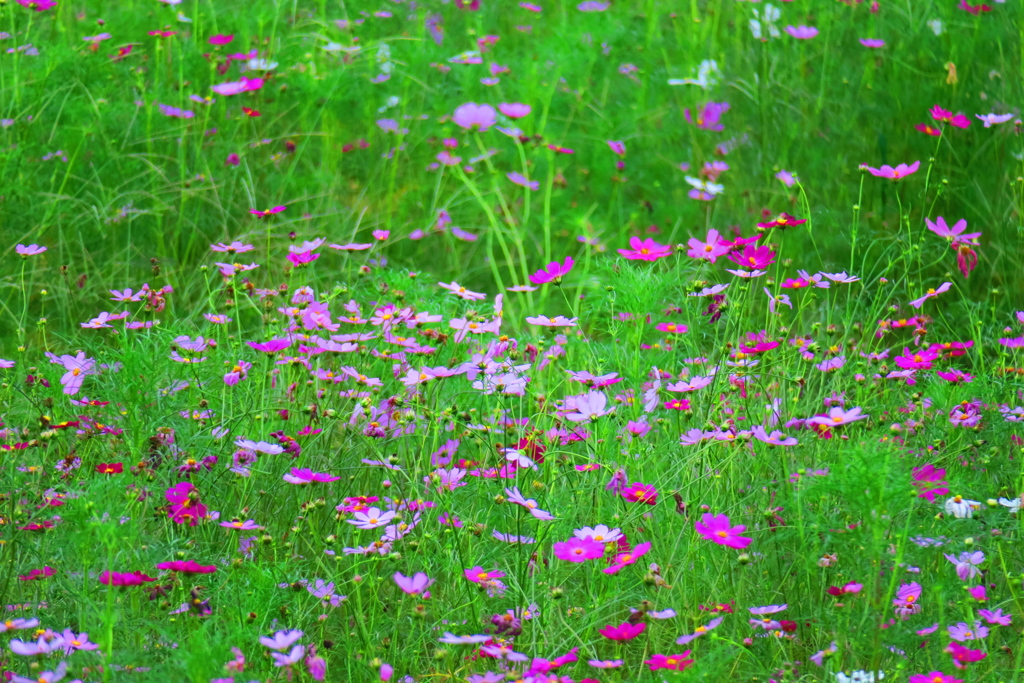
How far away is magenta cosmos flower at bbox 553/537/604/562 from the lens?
142cm

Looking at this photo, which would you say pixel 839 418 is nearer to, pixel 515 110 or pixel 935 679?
pixel 935 679

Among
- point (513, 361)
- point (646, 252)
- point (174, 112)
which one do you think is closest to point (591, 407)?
point (513, 361)

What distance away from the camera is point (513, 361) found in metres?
1.93

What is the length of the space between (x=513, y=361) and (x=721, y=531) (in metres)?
0.59

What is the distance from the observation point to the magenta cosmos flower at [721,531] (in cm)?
142

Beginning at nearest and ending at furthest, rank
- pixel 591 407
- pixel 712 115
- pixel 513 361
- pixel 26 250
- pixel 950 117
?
pixel 591 407 → pixel 513 361 → pixel 26 250 → pixel 950 117 → pixel 712 115

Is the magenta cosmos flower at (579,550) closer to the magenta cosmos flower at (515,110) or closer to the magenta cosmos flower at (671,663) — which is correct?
the magenta cosmos flower at (671,663)

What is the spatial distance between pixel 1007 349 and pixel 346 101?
88.9 inches

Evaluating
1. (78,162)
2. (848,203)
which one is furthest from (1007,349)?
(78,162)

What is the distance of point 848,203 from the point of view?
2855 millimetres

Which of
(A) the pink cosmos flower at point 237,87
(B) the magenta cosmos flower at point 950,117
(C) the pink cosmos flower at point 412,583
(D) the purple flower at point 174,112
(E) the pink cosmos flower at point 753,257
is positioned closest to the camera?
(C) the pink cosmos flower at point 412,583

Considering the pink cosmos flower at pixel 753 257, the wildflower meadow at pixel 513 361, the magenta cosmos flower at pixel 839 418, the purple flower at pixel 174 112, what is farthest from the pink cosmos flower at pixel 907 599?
the purple flower at pixel 174 112

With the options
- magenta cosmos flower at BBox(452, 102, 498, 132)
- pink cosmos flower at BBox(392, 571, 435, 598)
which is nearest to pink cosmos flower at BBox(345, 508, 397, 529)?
pink cosmos flower at BBox(392, 571, 435, 598)

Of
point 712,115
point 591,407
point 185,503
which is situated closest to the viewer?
point 185,503
